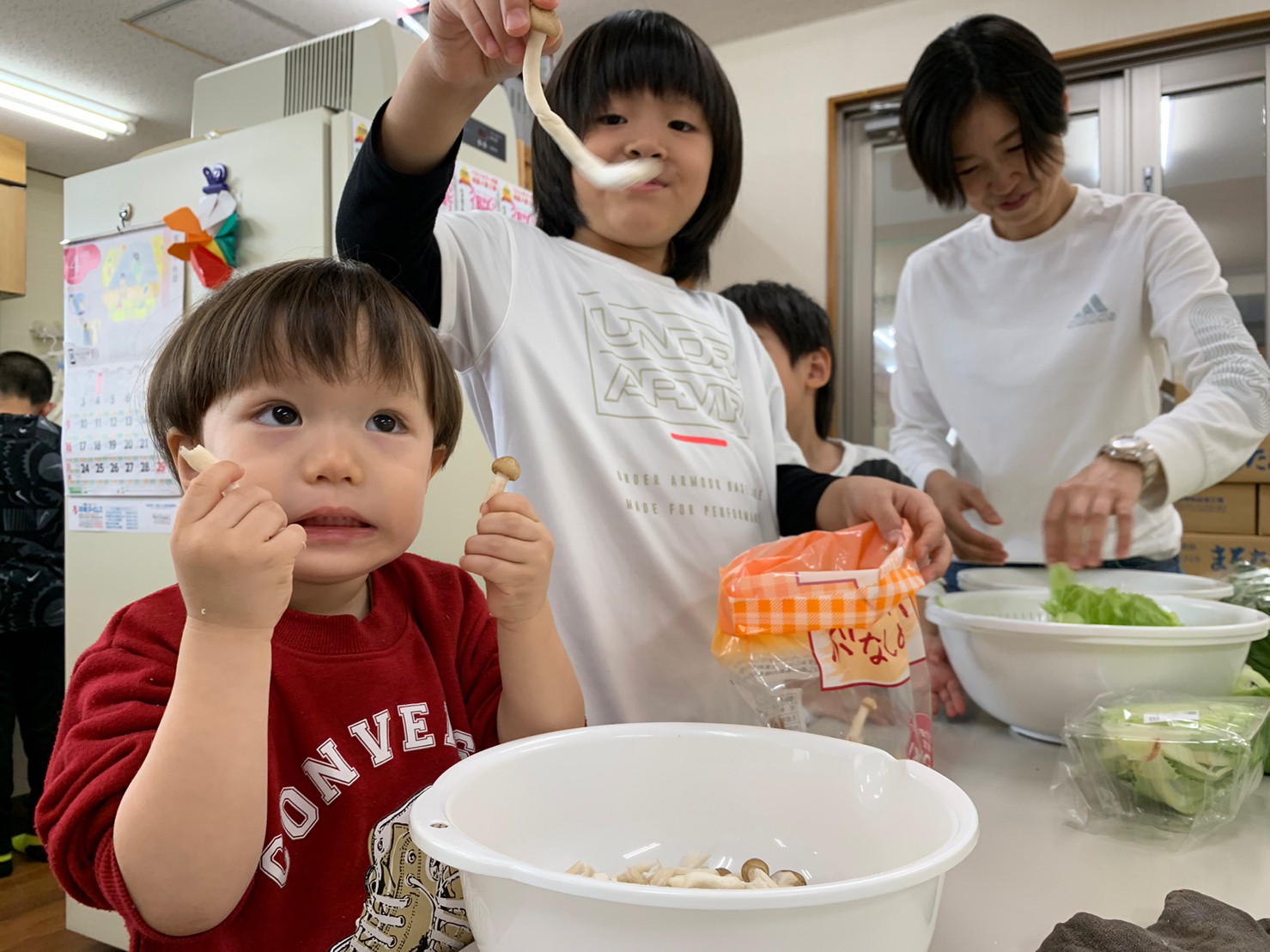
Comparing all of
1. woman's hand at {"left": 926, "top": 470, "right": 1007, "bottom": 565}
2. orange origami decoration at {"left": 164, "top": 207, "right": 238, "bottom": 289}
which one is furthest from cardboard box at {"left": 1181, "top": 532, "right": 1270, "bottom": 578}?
A: orange origami decoration at {"left": 164, "top": 207, "right": 238, "bottom": 289}

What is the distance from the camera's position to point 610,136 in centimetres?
87


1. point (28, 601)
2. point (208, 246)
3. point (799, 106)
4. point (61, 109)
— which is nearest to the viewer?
point (208, 246)

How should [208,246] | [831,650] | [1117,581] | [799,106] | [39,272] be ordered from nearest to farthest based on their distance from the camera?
[831,650] → [1117,581] → [208,246] → [799,106] → [39,272]

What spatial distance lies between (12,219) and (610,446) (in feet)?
14.4

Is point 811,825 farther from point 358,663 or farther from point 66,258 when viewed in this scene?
point 66,258

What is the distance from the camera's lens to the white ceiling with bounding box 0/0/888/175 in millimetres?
2932

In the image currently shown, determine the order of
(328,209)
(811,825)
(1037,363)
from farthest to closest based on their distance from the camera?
(328,209), (1037,363), (811,825)

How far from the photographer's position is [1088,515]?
3.02ft

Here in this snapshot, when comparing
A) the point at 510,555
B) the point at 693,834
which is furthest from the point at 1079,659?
the point at 510,555

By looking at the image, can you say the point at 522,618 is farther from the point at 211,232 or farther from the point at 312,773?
the point at 211,232

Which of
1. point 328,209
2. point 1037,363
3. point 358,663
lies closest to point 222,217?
point 328,209

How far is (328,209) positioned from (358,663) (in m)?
1.27

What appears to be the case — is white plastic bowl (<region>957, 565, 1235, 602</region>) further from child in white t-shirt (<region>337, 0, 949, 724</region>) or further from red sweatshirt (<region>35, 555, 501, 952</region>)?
red sweatshirt (<region>35, 555, 501, 952</region>)

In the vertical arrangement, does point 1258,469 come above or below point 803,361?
below
